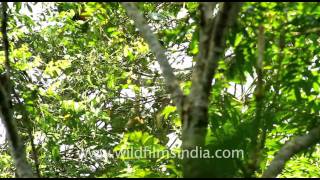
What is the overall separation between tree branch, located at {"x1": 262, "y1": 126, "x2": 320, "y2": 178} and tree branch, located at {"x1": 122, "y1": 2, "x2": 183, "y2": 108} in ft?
3.05

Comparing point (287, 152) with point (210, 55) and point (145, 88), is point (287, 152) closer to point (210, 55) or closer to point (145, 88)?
→ point (210, 55)

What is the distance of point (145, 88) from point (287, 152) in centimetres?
714

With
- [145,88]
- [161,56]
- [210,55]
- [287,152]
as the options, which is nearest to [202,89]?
[210,55]

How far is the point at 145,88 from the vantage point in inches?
420

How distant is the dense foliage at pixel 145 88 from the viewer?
13.6ft

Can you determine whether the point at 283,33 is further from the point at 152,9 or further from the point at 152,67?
the point at 152,67

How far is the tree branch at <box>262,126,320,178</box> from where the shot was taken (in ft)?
11.9

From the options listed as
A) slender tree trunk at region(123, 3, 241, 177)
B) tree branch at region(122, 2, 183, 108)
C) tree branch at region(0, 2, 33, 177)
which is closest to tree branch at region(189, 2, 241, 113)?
slender tree trunk at region(123, 3, 241, 177)

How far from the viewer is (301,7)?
4.07m

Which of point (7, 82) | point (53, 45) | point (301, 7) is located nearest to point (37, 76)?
point (53, 45)

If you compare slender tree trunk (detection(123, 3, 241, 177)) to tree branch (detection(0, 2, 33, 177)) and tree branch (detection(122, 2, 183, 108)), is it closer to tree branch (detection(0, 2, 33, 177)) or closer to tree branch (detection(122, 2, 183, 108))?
tree branch (detection(122, 2, 183, 108))

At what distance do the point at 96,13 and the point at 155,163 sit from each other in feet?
11.9

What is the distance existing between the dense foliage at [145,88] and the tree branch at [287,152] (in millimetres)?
178

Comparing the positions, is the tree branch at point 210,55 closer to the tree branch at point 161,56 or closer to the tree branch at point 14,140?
the tree branch at point 161,56
